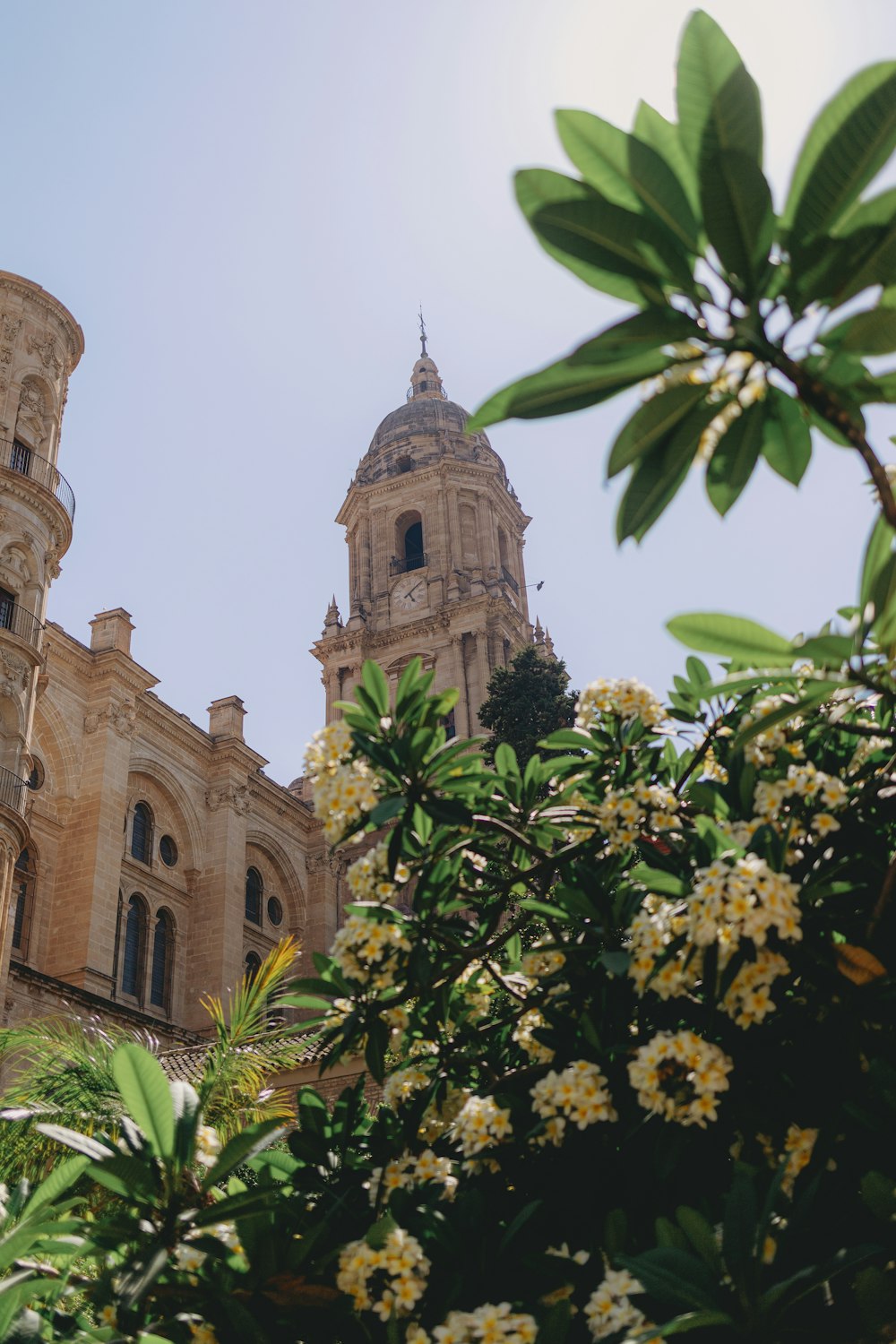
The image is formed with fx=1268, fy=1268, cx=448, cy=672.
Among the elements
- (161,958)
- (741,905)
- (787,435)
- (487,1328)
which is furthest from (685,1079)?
(161,958)

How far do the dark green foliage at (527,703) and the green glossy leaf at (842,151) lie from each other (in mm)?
24713

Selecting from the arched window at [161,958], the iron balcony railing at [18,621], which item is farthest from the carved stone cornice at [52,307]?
the arched window at [161,958]

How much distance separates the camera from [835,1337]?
347 centimetres

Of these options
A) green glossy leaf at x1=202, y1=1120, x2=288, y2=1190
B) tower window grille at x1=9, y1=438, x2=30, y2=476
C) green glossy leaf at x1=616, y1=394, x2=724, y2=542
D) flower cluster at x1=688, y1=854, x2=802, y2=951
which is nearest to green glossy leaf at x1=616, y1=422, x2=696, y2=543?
green glossy leaf at x1=616, y1=394, x2=724, y2=542

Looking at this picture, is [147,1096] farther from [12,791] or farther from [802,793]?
[12,791]

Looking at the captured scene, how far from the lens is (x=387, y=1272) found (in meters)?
4.14

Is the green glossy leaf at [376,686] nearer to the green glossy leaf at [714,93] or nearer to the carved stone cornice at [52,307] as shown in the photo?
the green glossy leaf at [714,93]

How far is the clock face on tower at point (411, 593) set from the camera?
4734cm

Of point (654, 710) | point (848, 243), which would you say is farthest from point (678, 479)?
point (654, 710)

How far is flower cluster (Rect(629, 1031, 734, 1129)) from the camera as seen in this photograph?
3.85m

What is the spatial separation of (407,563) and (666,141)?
4665 centimetres

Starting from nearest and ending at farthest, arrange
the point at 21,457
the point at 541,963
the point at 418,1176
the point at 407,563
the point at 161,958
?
the point at 418,1176, the point at 541,963, the point at 21,457, the point at 161,958, the point at 407,563

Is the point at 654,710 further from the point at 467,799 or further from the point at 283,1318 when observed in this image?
the point at 283,1318

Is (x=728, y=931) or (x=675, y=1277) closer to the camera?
(x=675, y=1277)
